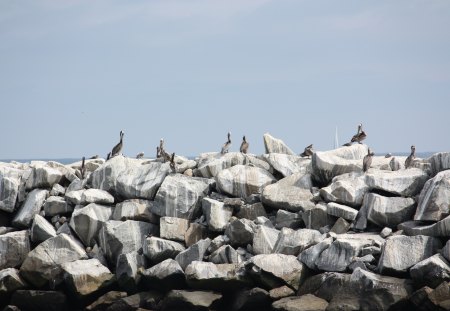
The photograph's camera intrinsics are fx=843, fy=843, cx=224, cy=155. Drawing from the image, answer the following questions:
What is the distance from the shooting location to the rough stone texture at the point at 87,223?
2562 centimetres

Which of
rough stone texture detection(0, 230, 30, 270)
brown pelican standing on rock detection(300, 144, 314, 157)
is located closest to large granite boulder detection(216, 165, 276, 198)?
brown pelican standing on rock detection(300, 144, 314, 157)

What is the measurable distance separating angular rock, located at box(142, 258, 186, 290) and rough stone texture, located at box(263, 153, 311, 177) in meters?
5.16

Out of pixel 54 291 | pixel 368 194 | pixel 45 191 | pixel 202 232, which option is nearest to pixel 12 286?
pixel 54 291

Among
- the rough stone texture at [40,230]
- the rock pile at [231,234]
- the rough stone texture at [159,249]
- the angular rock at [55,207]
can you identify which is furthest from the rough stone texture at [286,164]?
the rough stone texture at [40,230]

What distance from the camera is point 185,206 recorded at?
25.3m

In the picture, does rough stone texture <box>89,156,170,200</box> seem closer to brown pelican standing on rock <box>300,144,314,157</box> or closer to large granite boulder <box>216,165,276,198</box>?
large granite boulder <box>216,165,276,198</box>

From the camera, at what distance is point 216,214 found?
24438 millimetres

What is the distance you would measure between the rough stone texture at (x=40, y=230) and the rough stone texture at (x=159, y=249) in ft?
12.0

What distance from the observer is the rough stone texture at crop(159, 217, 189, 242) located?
2438 centimetres

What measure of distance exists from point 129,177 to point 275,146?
516 centimetres

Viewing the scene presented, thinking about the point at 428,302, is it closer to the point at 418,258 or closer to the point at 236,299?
the point at 418,258

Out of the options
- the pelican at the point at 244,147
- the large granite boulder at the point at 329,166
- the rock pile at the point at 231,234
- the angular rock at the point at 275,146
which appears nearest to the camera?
the rock pile at the point at 231,234

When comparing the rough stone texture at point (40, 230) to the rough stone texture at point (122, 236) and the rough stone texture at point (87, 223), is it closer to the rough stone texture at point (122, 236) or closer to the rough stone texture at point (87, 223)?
the rough stone texture at point (87, 223)

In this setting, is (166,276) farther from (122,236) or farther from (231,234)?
(122,236)
